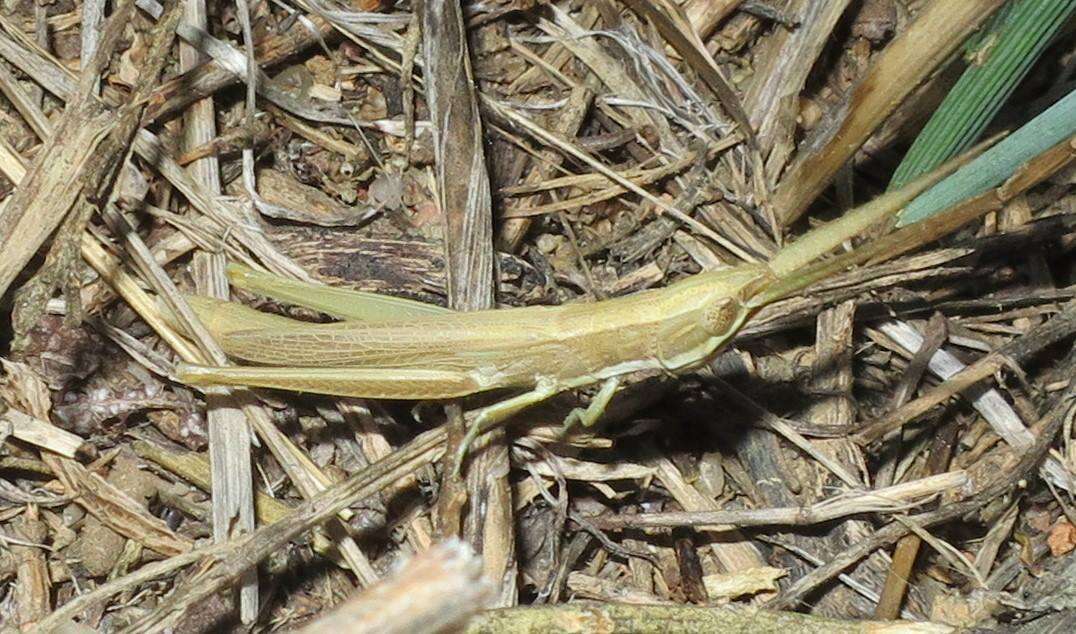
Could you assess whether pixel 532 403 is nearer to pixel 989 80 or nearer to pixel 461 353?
pixel 461 353

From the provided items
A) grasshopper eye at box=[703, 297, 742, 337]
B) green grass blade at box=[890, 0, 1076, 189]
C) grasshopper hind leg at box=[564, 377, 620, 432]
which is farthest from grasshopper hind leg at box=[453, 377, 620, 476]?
green grass blade at box=[890, 0, 1076, 189]

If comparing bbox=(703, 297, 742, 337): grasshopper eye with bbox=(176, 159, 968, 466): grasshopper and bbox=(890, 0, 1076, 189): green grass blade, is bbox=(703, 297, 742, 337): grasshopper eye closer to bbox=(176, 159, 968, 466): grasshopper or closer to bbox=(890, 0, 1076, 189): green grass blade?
bbox=(176, 159, 968, 466): grasshopper

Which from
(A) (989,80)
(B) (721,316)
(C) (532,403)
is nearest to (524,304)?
(C) (532,403)

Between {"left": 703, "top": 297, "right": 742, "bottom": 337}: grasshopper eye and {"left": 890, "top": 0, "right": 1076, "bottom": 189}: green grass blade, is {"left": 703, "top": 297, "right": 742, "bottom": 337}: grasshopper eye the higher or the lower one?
the lower one

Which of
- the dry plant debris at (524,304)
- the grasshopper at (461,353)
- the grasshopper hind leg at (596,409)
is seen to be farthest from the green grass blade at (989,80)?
the grasshopper hind leg at (596,409)

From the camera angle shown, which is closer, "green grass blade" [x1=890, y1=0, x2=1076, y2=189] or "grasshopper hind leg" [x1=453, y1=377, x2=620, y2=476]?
"green grass blade" [x1=890, y1=0, x2=1076, y2=189]

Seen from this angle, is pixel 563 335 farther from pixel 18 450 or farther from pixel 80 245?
pixel 18 450

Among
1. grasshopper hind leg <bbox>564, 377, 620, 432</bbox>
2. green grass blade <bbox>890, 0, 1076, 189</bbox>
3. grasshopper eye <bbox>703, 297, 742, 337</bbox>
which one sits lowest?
grasshopper hind leg <bbox>564, 377, 620, 432</bbox>
